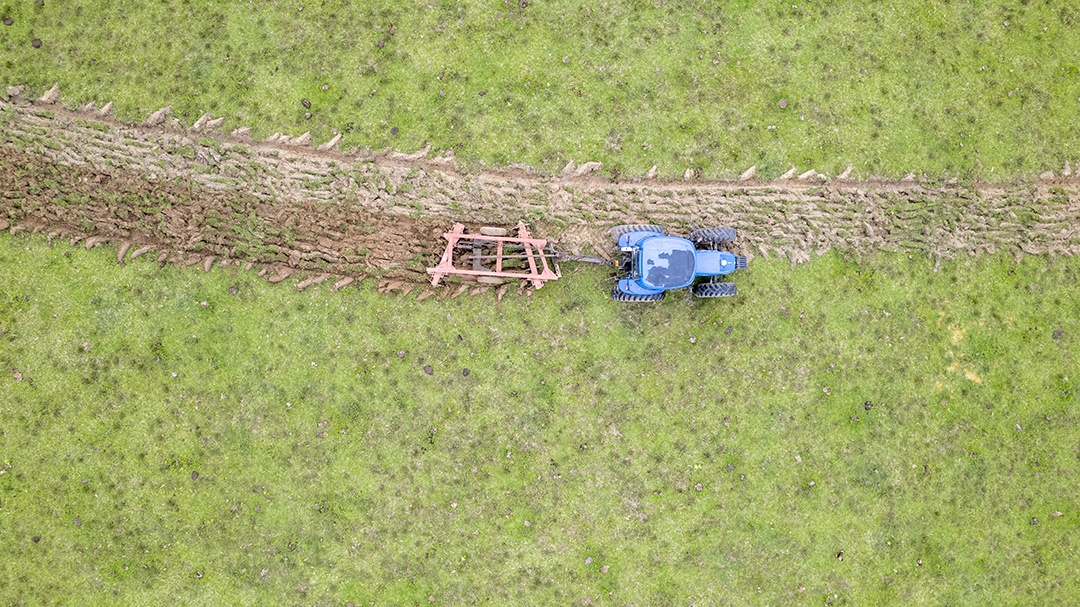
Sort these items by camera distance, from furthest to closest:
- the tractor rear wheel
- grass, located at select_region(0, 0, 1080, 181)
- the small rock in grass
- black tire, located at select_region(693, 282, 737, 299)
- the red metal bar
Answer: grass, located at select_region(0, 0, 1080, 181) < the small rock in grass < the tractor rear wheel < black tire, located at select_region(693, 282, 737, 299) < the red metal bar

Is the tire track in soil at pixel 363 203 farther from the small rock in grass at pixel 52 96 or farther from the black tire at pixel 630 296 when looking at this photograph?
the black tire at pixel 630 296

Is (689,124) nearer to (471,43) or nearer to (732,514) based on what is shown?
(471,43)

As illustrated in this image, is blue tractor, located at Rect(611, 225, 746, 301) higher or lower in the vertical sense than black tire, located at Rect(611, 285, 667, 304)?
higher

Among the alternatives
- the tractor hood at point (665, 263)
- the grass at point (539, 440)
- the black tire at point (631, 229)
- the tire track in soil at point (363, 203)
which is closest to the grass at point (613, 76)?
the tire track in soil at point (363, 203)

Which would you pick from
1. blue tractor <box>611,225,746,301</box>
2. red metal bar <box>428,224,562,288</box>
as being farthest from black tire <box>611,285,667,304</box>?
red metal bar <box>428,224,562,288</box>

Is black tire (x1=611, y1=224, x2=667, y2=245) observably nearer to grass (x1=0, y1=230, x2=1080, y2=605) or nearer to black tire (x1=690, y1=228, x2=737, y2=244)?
black tire (x1=690, y1=228, x2=737, y2=244)

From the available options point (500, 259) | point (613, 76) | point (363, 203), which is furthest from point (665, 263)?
point (363, 203)

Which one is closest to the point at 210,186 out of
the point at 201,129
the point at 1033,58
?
the point at 201,129

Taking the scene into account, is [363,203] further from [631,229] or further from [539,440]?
[539,440]
